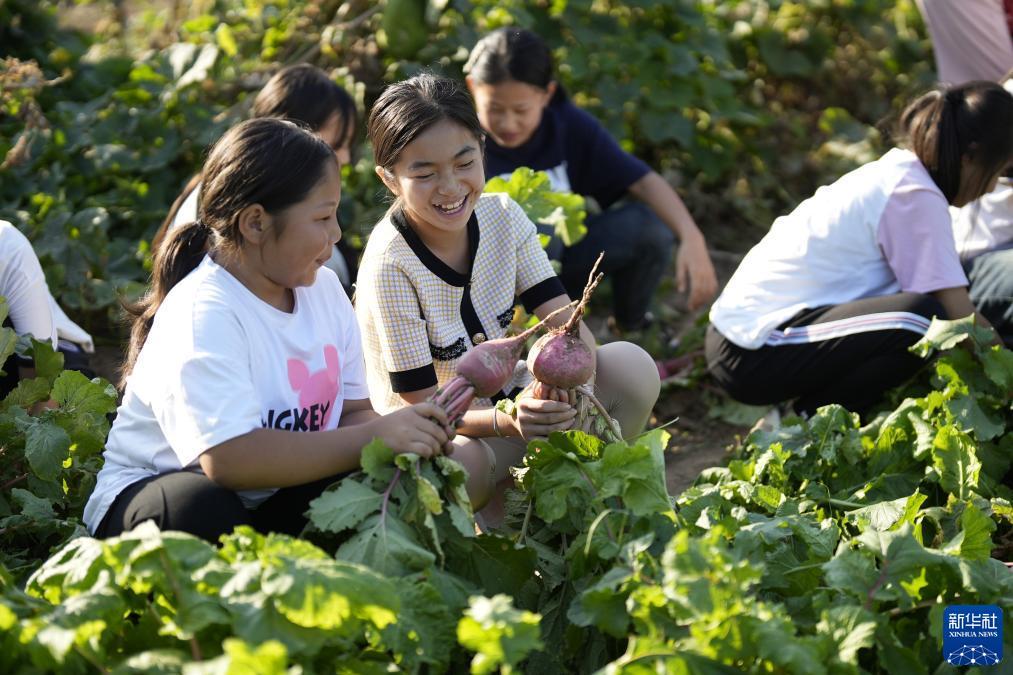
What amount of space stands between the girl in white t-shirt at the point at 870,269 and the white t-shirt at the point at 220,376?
1448mm

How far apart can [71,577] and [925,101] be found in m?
2.67

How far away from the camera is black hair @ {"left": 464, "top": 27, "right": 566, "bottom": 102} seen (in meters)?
3.70

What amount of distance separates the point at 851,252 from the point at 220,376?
1.99 m

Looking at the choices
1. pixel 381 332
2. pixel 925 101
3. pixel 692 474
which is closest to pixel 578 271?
pixel 692 474

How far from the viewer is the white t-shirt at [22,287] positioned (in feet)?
9.21

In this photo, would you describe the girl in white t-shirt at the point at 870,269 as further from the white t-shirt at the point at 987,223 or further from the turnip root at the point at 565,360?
the turnip root at the point at 565,360

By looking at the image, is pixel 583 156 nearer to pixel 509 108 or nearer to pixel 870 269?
pixel 509 108

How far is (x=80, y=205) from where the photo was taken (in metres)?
4.52

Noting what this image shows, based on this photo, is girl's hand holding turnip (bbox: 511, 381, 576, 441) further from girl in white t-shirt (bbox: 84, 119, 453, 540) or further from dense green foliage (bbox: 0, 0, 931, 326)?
dense green foliage (bbox: 0, 0, 931, 326)

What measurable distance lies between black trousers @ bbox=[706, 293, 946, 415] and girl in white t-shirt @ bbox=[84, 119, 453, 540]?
4.85 feet

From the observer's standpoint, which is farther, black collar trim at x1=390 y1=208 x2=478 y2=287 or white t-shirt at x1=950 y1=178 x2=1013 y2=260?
white t-shirt at x1=950 y1=178 x2=1013 y2=260

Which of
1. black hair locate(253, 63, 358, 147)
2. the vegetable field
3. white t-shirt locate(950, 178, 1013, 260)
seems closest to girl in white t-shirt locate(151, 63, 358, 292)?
black hair locate(253, 63, 358, 147)

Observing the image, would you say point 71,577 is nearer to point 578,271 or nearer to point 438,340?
point 438,340

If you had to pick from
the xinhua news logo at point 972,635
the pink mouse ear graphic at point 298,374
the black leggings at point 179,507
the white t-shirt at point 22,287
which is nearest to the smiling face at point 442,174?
the pink mouse ear graphic at point 298,374
